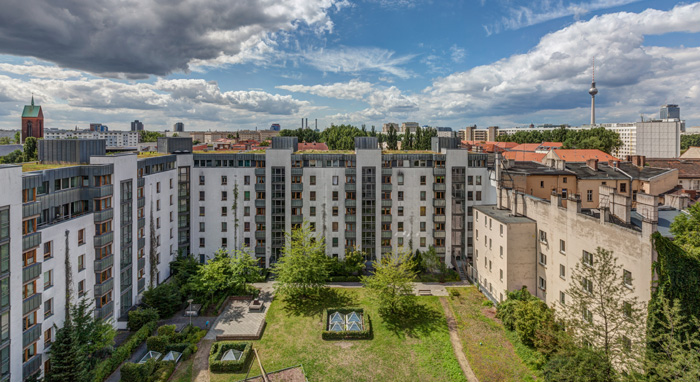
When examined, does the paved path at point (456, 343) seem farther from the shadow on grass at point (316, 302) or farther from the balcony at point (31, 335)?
the balcony at point (31, 335)

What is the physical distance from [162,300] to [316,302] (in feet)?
63.2

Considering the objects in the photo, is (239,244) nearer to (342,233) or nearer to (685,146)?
(342,233)

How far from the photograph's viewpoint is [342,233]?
6088 cm

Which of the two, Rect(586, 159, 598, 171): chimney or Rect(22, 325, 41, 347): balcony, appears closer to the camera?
Rect(22, 325, 41, 347): balcony

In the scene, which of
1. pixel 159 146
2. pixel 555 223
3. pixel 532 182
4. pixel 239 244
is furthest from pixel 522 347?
pixel 159 146

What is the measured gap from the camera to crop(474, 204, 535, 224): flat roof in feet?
144

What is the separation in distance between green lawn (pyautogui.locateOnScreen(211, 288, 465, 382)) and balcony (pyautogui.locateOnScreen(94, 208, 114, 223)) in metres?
20.1

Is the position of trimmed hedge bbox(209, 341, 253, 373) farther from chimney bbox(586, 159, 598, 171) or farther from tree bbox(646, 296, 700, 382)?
chimney bbox(586, 159, 598, 171)

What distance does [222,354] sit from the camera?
36938mm

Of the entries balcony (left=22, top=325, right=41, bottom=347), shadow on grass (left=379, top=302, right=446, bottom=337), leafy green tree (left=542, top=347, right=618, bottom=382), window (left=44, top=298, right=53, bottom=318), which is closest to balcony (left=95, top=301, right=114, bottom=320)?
window (left=44, top=298, right=53, bottom=318)

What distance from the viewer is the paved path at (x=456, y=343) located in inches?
1355

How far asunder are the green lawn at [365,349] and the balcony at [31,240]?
19287 mm

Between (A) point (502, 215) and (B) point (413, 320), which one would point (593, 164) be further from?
(B) point (413, 320)

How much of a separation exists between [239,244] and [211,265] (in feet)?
35.8
